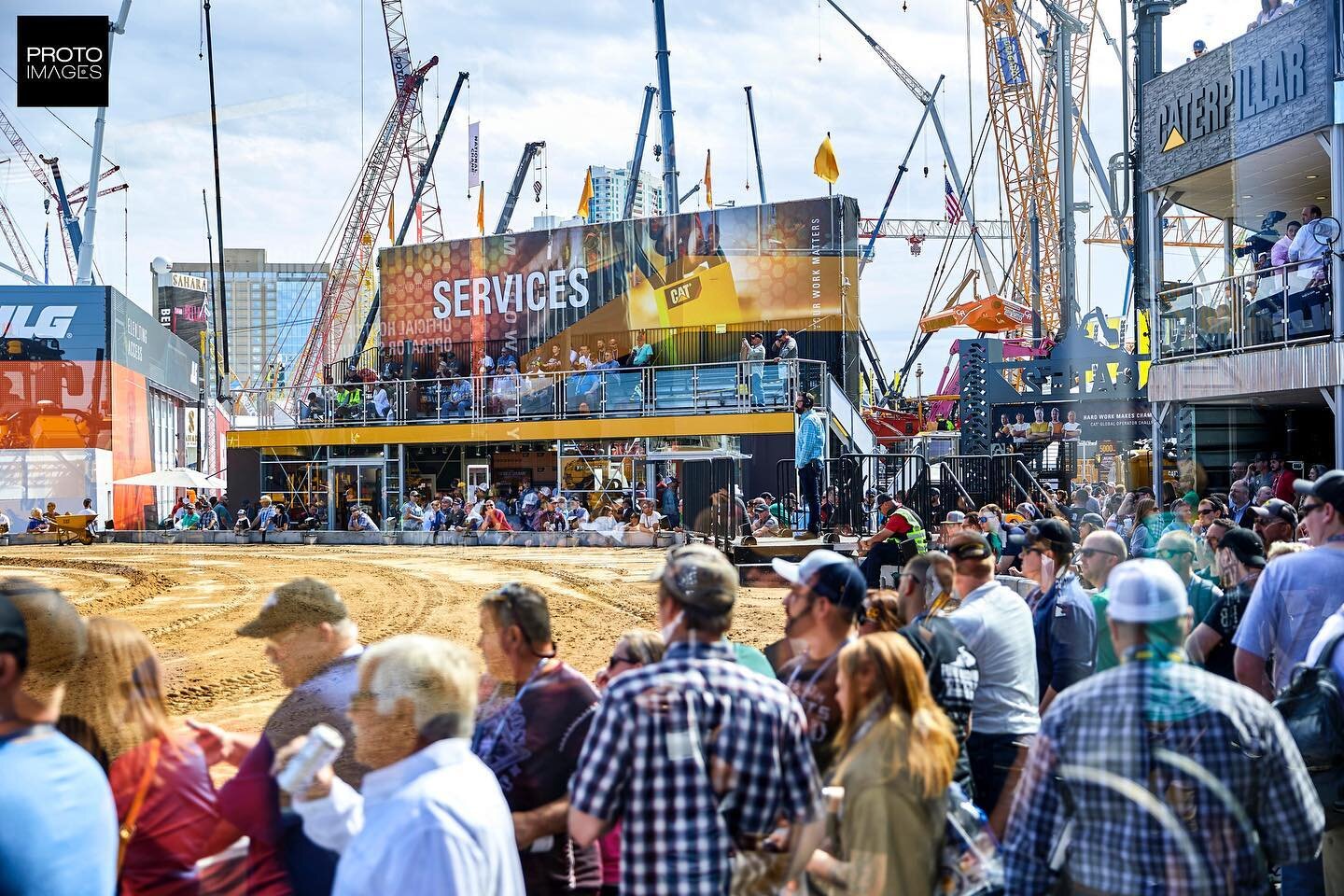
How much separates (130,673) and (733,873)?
1820 millimetres

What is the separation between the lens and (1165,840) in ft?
10.1

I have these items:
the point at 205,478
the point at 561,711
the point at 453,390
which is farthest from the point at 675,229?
the point at 561,711

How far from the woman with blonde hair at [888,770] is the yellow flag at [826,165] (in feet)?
107

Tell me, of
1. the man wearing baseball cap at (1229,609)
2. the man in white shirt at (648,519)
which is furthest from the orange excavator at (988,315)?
the man wearing baseball cap at (1229,609)

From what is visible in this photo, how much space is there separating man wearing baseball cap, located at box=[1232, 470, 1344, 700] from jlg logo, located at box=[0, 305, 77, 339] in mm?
43507

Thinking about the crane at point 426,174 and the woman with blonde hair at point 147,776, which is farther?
the crane at point 426,174

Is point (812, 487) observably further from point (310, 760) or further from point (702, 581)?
point (310, 760)

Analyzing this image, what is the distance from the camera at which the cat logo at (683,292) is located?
35688 mm

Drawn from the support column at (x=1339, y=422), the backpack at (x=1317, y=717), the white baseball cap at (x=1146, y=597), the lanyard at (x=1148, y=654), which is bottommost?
the backpack at (x=1317, y=717)

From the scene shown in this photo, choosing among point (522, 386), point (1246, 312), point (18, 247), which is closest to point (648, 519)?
point (522, 386)

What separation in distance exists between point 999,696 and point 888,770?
1854 millimetres

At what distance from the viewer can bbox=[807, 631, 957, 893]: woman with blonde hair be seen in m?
3.31

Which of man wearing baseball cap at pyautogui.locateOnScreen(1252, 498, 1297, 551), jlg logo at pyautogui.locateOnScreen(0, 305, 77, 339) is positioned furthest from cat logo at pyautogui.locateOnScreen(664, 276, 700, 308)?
man wearing baseball cap at pyautogui.locateOnScreen(1252, 498, 1297, 551)

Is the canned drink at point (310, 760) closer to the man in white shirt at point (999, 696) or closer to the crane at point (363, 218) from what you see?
the man in white shirt at point (999, 696)
